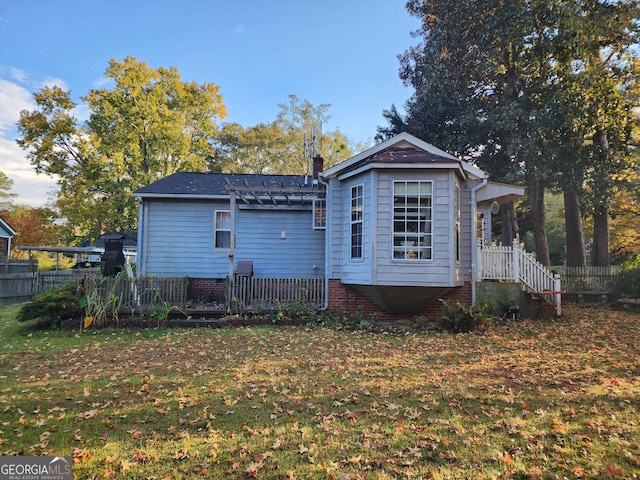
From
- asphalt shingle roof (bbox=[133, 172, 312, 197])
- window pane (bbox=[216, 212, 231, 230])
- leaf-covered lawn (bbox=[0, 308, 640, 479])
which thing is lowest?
leaf-covered lawn (bbox=[0, 308, 640, 479])

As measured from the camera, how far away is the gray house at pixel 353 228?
34.0 feet

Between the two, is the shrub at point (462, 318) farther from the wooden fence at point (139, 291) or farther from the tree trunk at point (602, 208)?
the tree trunk at point (602, 208)

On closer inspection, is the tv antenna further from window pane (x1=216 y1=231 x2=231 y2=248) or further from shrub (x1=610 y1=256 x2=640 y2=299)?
shrub (x1=610 y1=256 x2=640 y2=299)

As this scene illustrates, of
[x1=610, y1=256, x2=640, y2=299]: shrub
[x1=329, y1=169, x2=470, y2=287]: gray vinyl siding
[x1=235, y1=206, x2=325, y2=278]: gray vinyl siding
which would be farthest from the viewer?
[x1=610, y1=256, x2=640, y2=299]: shrub

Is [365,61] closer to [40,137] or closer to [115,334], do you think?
[115,334]

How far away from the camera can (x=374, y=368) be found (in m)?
6.51

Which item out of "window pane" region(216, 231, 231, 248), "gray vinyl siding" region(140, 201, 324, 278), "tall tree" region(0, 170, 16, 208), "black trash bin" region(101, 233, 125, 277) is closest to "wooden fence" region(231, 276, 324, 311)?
"gray vinyl siding" region(140, 201, 324, 278)

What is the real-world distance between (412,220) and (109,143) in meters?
27.2

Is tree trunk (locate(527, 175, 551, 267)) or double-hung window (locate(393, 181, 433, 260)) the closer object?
double-hung window (locate(393, 181, 433, 260))

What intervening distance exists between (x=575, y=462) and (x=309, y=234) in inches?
469

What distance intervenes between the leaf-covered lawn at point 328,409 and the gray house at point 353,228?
8.74 feet

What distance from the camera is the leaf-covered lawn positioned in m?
3.43

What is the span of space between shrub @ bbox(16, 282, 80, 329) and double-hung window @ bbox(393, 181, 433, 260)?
8.78m

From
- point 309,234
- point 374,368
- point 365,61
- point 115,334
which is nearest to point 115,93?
point 365,61
